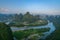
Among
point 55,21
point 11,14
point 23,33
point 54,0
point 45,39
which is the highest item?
point 54,0

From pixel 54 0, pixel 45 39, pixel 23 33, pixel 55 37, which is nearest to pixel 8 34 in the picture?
pixel 23 33

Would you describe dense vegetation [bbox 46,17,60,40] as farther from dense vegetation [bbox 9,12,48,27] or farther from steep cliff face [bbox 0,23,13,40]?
steep cliff face [bbox 0,23,13,40]

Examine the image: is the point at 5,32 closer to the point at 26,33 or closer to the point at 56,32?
the point at 26,33

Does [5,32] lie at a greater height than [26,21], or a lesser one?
lesser

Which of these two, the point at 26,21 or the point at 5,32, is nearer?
the point at 5,32

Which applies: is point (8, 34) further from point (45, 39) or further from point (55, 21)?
point (55, 21)

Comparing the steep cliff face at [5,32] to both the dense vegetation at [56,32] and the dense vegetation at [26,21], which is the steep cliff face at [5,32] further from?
the dense vegetation at [56,32]

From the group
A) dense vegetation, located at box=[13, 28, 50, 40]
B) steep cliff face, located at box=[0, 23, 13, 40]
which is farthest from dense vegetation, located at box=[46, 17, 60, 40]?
steep cliff face, located at box=[0, 23, 13, 40]

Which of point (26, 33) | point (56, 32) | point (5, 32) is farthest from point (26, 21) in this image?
point (56, 32)
